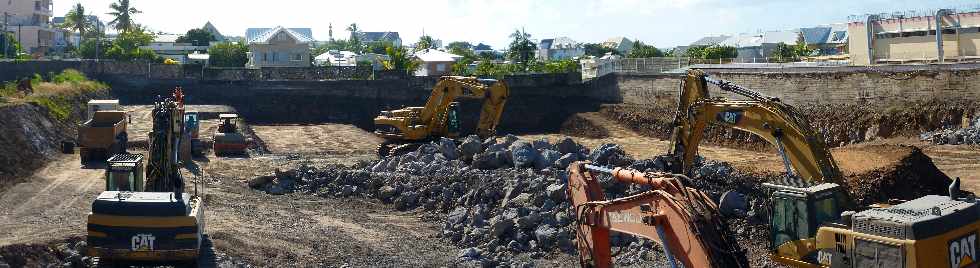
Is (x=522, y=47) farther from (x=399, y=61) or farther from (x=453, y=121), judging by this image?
(x=453, y=121)

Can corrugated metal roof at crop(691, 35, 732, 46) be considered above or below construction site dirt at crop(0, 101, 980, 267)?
above

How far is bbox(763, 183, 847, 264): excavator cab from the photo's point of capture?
1440 cm

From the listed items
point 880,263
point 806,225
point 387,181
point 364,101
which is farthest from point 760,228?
point 364,101


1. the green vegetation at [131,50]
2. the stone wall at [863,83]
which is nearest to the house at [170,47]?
the green vegetation at [131,50]

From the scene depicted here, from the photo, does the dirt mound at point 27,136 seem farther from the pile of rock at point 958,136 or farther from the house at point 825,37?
the house at point 825,37

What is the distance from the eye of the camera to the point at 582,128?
1871 inches

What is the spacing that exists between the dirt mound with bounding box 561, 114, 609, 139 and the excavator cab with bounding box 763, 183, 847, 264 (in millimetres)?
30849

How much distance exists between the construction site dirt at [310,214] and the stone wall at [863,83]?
2.52 metres

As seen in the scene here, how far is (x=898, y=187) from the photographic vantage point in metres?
25.2

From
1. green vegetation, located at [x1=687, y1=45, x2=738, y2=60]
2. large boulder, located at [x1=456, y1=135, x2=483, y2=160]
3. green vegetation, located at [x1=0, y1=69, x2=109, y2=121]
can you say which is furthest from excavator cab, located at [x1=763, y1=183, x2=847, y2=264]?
green vegetation, located at [x1=687, y1=45, x2=738, y2=60]

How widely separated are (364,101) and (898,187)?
3504 cm

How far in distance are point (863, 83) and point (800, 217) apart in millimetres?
27895

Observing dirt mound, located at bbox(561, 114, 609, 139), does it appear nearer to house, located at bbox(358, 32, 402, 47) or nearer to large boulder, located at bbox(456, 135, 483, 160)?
large boulder, located at bbox(456, 135, 483, 160)

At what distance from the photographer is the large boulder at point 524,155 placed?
2834 cm
